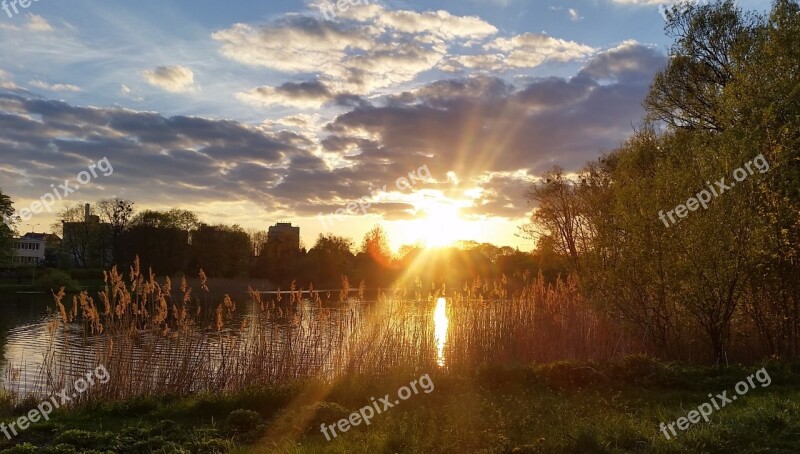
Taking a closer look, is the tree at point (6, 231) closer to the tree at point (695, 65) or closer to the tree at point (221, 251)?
the tree at point (221, 251)

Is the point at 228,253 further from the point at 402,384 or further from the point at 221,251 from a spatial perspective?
the point at 402,384

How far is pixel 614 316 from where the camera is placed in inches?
611

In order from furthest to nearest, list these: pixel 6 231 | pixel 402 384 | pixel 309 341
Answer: pixel 6 231 < pixel 309 341 < pixel 402 384

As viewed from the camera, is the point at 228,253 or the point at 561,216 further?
the point at 228,253

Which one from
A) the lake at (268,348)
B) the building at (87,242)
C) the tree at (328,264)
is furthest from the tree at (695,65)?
the building at (87,242)

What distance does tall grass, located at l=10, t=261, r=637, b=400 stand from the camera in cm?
1078

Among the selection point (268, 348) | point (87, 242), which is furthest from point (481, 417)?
point (87, 242)

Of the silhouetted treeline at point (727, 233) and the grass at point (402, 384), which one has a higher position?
the silhouetted treeline at point (727, 233)

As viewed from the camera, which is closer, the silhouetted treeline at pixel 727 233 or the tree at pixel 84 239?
the silhouetted treeline at pixel 727 233

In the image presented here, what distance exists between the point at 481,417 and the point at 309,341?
5637 mm

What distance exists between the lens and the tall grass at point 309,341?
35.4ft

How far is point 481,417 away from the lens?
298 inches

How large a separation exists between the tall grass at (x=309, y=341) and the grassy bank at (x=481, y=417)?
49.1 inches

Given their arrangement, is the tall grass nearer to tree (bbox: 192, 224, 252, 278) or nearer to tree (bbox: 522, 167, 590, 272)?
tree (bbox: 522, 167, 590, 272)
